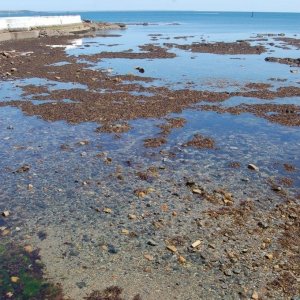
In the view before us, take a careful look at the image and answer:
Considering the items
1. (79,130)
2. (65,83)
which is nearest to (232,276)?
(79,130)

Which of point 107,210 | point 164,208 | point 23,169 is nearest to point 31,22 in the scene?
point 23,169

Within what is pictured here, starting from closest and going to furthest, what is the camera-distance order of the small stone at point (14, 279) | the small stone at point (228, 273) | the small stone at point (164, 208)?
the small stone at point (14, 279) → the small stone at point (228, 273) → the small stone at point (164, 208)

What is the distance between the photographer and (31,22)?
280 ft

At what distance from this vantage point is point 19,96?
30094mm

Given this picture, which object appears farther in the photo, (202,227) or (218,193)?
(218,193)

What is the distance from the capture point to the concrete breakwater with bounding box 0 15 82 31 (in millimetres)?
75250

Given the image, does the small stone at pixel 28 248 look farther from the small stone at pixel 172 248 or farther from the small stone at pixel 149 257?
the small stone at pixel 172 248

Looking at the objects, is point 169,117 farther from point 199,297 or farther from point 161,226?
point 199,297

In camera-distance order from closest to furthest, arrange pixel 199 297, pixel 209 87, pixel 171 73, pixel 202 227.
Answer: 1. pixel 199 297
2. pixel 202 227
3. pixel 209 87
4. pixel 171 73

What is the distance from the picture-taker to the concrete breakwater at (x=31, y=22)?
75.2 metres

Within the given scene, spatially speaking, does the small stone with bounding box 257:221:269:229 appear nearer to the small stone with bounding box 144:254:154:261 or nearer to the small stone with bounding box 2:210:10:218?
the small stone with bounding box 144:254:154:261

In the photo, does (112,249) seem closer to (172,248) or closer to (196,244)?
(172,248)

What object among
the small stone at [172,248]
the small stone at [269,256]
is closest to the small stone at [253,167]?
the small stone at [269,256]

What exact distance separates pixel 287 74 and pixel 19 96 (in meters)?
25.6
